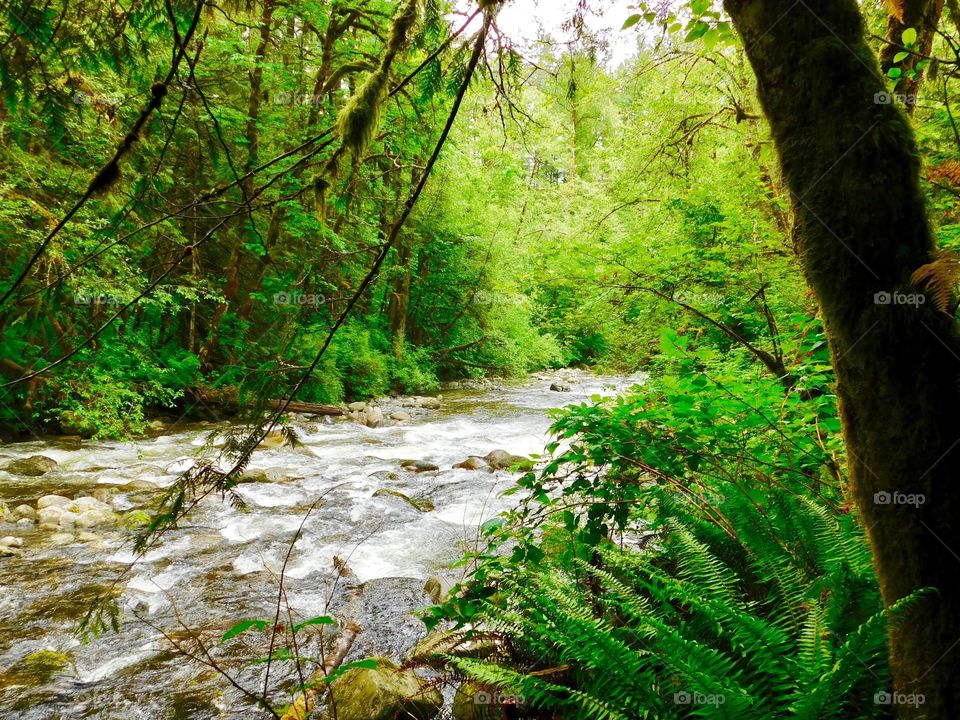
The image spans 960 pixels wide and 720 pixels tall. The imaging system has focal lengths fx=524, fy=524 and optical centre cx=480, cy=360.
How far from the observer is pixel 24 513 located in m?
6.26

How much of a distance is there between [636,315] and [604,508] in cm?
439

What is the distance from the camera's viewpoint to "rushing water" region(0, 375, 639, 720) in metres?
3.57

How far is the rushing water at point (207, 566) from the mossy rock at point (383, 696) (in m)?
0.76

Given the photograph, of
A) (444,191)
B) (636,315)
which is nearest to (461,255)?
(444,191)

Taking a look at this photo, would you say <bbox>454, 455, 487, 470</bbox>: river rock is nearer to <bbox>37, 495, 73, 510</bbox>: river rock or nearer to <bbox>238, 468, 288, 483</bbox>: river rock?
<bbox>238, 468, 288, 483</bbox>: river rock

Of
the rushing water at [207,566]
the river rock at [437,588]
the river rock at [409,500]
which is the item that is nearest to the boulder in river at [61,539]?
the rushing water at [207,566]

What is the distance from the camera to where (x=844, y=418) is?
154cm

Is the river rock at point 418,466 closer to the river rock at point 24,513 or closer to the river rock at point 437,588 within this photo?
the river rock at point 437,588

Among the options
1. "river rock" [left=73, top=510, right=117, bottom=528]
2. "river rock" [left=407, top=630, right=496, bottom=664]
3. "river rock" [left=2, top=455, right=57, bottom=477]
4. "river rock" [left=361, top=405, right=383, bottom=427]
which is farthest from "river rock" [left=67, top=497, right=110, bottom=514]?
"river rock" [left=361, top=405, right=383, bottom=427]

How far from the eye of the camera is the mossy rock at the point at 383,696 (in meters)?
2.80

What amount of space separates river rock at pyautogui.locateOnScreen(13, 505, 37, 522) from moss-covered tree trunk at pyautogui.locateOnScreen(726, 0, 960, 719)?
8.12m

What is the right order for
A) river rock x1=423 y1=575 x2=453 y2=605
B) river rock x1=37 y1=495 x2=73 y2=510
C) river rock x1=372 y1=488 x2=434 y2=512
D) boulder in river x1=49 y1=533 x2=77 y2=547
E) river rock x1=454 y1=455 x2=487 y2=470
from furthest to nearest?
river rock x1=454 y1=455 x2=487 y2=470 < river rock x1=372 y1=488 x2=434 y2=512 < river rock x1=37 y1=495 x2=73 y2=510 < boulder in river x1=49 y1=533 x2=77 y2=547 < river rock x1=423 y1=575 x2=453 y2=605

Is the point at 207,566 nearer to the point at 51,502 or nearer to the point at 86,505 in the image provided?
the point at 86,505

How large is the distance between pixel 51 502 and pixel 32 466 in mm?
1868
